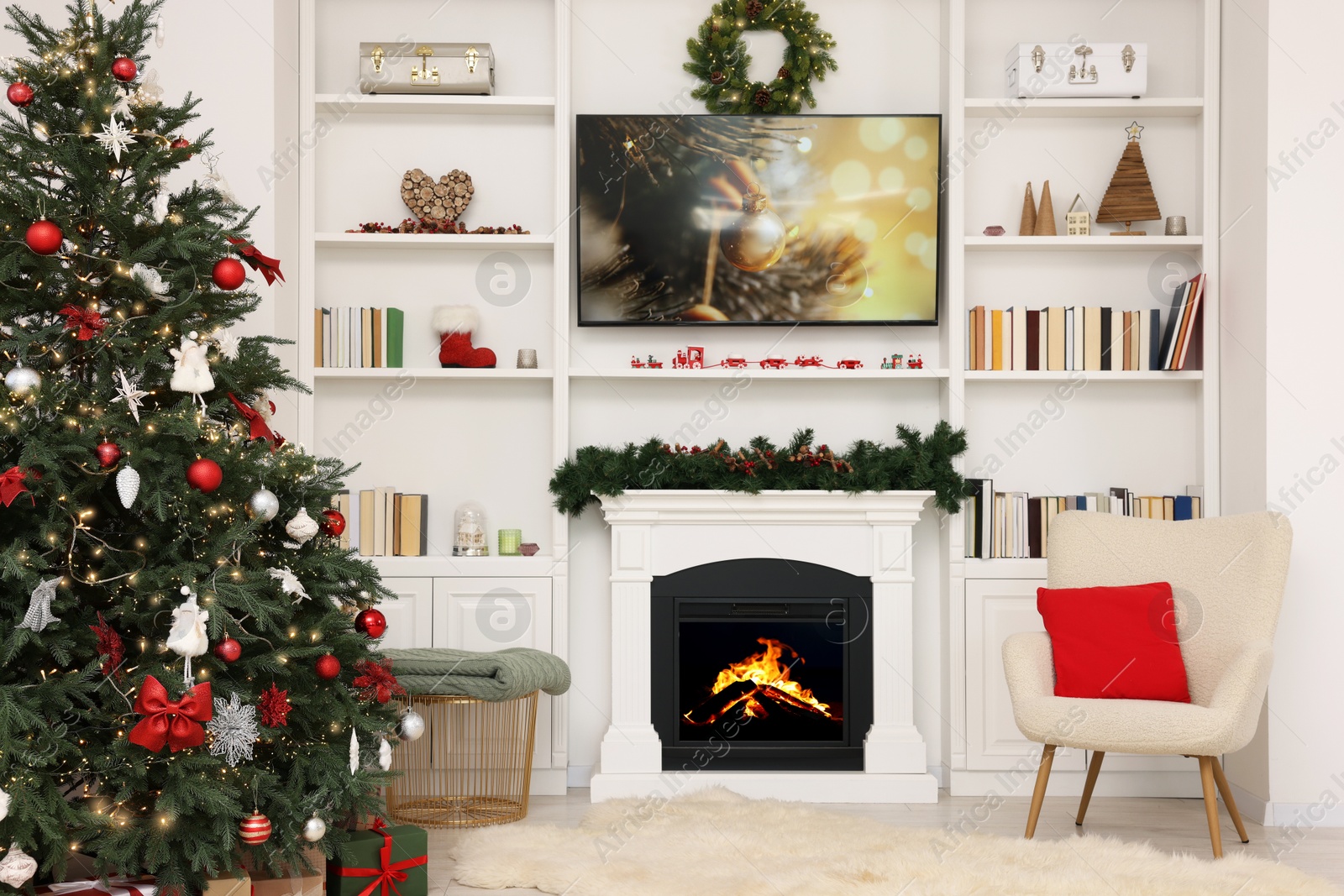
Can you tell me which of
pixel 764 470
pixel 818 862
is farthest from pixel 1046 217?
pixel 818 862

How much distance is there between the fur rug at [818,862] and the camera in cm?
256

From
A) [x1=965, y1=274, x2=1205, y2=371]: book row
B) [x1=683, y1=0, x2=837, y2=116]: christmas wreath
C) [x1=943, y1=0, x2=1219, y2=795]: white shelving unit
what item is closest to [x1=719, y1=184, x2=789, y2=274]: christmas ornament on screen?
[x1=683, y1=0, x2=837, y2=116]: christmas wreath

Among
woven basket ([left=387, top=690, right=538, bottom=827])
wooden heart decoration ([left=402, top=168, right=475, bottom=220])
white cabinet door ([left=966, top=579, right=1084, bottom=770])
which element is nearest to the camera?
woven basket ([left=387, top=690, right=538, bottom=827])

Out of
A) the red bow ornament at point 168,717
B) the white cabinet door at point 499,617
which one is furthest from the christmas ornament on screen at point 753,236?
the red bow ornament at point 168,717

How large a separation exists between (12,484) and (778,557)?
7.84 ft

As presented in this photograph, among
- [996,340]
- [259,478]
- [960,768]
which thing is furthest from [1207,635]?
[259,478]

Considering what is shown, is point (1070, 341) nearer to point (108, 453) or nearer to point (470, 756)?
point (470, 756)

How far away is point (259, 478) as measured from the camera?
2.27m

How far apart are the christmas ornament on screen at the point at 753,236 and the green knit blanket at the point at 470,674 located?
161 cm

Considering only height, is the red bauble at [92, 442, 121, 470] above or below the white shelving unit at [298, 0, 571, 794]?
below

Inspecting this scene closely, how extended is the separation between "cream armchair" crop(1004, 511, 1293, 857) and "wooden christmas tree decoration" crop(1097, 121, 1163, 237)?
115cm

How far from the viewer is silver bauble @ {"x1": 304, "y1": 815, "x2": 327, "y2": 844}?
223 cm

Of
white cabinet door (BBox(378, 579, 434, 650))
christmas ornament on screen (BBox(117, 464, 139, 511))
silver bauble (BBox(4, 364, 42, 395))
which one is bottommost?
white cabinet door (BBox(378, 579, 434, 650))

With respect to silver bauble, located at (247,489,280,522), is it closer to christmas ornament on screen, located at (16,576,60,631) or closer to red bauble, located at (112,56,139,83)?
christmas ornament on screen, located at (16,576,60,631)
